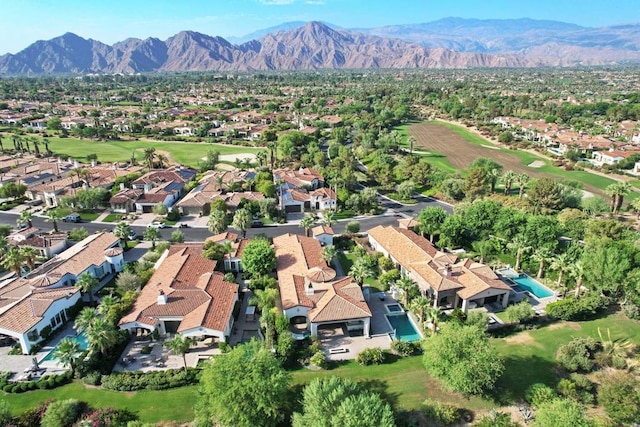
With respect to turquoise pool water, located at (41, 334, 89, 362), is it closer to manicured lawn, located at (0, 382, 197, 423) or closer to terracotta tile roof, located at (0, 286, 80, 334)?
terracotta tile roof, located at (0, 286, 80, 334)

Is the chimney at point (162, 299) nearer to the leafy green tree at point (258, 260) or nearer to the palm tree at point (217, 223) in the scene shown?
the leafy green tree at point (258, 260)

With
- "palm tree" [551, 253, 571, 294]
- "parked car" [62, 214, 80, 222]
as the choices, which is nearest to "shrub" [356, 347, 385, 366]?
"palm tree" [551, 253, 571, 294]

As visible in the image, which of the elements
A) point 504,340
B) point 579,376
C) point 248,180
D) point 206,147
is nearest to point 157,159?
point 206,147

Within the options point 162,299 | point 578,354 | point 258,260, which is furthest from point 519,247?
point 162,299

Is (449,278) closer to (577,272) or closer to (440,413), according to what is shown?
(577,272)

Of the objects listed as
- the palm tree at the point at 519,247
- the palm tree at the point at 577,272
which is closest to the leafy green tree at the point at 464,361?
the palm tree at the point at 577,272

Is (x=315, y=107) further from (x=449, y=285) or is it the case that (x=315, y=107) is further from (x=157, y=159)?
(x=449, y=285)
